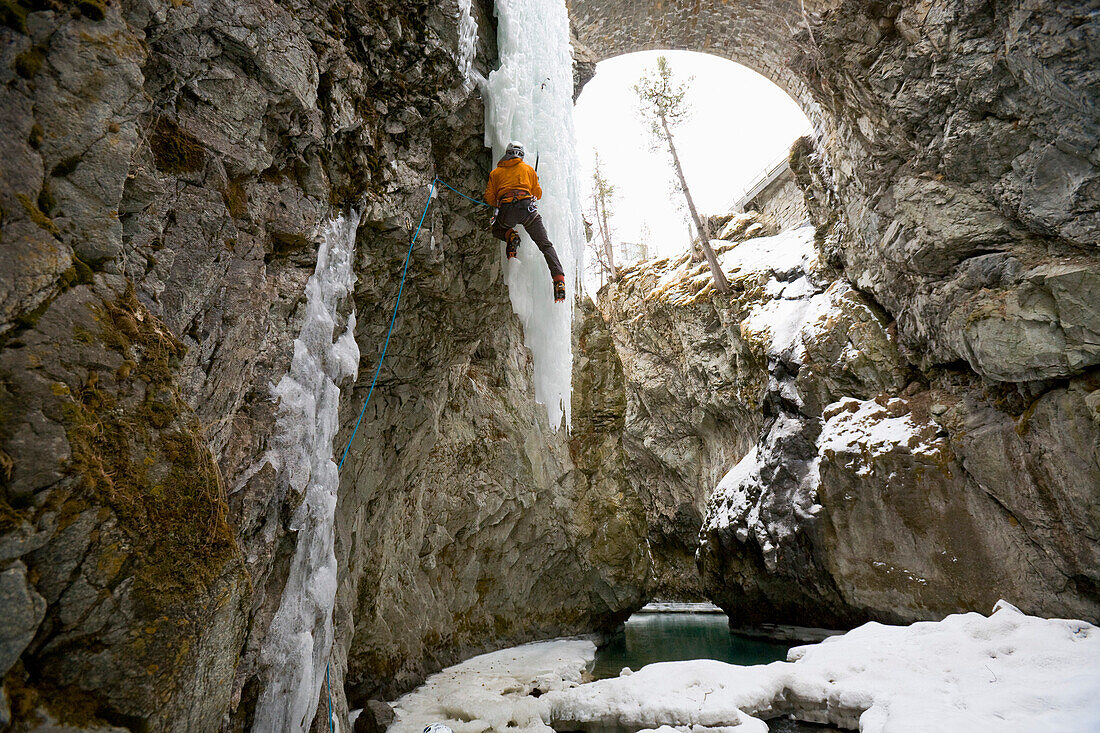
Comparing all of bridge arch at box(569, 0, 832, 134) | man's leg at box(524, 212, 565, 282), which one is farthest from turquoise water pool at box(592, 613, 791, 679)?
bridge arch at box(569, 0, 832, 134)

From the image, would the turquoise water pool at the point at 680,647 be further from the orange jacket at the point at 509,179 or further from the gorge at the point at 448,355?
the orange jacket at the point at 509,179

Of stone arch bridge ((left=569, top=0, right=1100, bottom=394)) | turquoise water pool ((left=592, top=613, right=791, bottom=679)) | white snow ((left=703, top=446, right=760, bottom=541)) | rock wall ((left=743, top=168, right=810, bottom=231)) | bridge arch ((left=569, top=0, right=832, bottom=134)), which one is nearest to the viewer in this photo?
stone arch bridge ((left=569, top=0, right=1100, bottom=394))

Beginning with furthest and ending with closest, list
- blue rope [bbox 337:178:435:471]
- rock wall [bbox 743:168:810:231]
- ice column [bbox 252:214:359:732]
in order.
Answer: rock wall [bbox 743:168:810:231], blue rope [bbox 337:178:435:471], ice column [bbox 252:214:359:732]

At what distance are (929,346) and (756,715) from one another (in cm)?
828

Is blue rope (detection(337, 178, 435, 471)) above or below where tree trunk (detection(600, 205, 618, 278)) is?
below

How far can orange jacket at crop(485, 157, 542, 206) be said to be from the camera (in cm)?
546

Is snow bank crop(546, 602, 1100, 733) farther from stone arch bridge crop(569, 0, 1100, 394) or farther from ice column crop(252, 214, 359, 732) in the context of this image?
stone arch bridge crop(569, 0, 1100, 394)

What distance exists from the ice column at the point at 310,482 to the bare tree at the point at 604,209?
2183 cm

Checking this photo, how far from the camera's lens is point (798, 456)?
472 inches

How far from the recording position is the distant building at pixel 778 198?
1942cm

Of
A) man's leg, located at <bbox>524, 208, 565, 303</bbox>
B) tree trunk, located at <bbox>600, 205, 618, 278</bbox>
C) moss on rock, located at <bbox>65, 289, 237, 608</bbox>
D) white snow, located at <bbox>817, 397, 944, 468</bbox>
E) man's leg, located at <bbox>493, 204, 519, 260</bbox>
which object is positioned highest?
tree trunk, located at <bbox>600, 205, 618, 278</bbox>

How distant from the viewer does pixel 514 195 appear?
18.0 feet

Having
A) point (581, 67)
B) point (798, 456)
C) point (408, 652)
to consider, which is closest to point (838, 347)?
point (798, 456)

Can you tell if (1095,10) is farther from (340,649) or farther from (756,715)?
(340,649)
